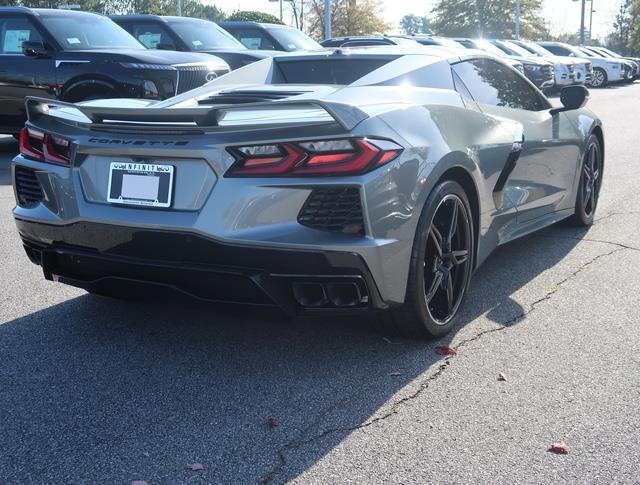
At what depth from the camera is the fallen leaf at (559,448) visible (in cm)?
299

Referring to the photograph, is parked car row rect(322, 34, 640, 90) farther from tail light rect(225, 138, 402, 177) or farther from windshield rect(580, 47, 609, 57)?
tail light rect(225, 138, 402, 177)

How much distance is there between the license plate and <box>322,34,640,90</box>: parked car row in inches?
409

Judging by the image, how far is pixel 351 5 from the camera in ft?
164

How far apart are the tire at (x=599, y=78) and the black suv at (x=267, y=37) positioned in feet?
68.4

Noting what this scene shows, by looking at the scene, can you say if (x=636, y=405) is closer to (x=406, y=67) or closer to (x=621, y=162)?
(x=406, y=67)

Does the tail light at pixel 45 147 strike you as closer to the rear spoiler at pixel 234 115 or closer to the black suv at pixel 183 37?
the rear spoiler at pixel 234 115

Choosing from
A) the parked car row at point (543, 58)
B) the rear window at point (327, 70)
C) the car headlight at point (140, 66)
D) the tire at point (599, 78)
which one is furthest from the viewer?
the tire at point (599, 78)

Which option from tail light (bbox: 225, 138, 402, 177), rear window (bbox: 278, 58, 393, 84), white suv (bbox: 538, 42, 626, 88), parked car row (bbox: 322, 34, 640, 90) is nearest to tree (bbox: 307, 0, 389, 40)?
parked car row (bbox: 322, 34, 640, 90)

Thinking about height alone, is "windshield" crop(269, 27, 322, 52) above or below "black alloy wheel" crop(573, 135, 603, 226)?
above

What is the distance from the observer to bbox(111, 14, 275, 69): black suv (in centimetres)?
1411

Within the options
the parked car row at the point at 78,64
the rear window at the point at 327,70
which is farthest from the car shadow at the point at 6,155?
the rear window at the point at 327,70

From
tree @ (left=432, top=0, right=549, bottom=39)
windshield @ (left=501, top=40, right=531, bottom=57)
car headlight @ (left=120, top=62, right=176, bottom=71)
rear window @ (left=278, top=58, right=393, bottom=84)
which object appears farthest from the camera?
tree @ (left=432, top=0, right=549, bottom=39)

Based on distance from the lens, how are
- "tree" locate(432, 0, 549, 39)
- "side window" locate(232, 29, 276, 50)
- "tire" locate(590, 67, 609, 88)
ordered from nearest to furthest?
"side window" locate(232, 29, 276, 50), "tire" locate(590, 67, 609, 88), "tree" locate(432, 0, 549, 39)

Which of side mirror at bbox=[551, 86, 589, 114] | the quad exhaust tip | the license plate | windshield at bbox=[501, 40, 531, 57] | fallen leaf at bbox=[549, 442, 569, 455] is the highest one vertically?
side mirror at bbox=[551, 86, 589, 114]
